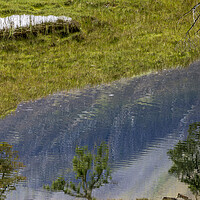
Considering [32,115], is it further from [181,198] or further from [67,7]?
[67,7]

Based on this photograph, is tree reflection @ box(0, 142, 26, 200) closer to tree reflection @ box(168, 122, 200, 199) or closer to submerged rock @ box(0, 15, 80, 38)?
tree reflection @ box(168, 122, 200, 199)

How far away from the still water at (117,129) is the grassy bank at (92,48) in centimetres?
53

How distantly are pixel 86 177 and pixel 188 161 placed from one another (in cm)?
205

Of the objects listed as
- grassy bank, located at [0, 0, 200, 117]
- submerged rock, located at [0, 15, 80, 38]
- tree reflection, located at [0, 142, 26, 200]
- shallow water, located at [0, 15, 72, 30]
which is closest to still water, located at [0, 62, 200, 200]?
tree reflection, located at [0, 142, 26, 200]

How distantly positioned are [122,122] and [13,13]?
24.2 ft

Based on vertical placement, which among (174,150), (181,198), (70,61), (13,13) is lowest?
(181,198)

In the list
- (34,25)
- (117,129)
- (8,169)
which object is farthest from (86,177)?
(34,25)

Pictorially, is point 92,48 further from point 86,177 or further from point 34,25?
point 86,177

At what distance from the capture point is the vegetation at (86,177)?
23.4 ft

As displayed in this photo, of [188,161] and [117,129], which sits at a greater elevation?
[117,129]

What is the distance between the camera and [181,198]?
7121 mm

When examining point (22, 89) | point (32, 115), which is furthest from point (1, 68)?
point (32, 115)

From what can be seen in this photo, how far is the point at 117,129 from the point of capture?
859 cm

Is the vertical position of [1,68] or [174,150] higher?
[1,68]
